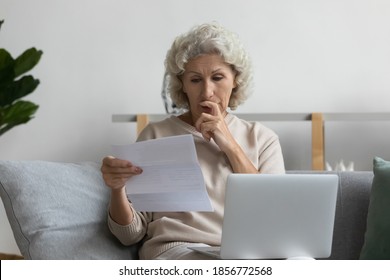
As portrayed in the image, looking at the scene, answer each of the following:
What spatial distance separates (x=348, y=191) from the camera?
8.30 ft

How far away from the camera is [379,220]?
2324mm

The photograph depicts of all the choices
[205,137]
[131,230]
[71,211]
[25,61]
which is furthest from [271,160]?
[25,61]

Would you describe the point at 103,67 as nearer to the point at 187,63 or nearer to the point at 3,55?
the point at 187,63

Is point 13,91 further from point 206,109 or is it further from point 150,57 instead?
point 150,57

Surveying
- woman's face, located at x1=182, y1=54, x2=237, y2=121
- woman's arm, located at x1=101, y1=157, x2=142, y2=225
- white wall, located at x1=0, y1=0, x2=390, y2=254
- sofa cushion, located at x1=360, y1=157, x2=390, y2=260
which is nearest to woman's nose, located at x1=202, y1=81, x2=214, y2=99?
woman's face, located at x1=182, y1=54, x2=237, y2=121

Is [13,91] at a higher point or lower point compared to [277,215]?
higher

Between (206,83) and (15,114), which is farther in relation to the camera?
(206,83)

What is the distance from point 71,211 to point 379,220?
37.9 inches

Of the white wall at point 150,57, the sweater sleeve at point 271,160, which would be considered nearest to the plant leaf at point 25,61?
the sweater sleeve at point 271,160

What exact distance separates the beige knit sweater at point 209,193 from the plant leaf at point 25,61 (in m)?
0.80

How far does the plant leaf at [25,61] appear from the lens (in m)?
1.65

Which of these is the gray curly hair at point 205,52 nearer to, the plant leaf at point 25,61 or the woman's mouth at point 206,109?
the woman's mouth at point 206,109
